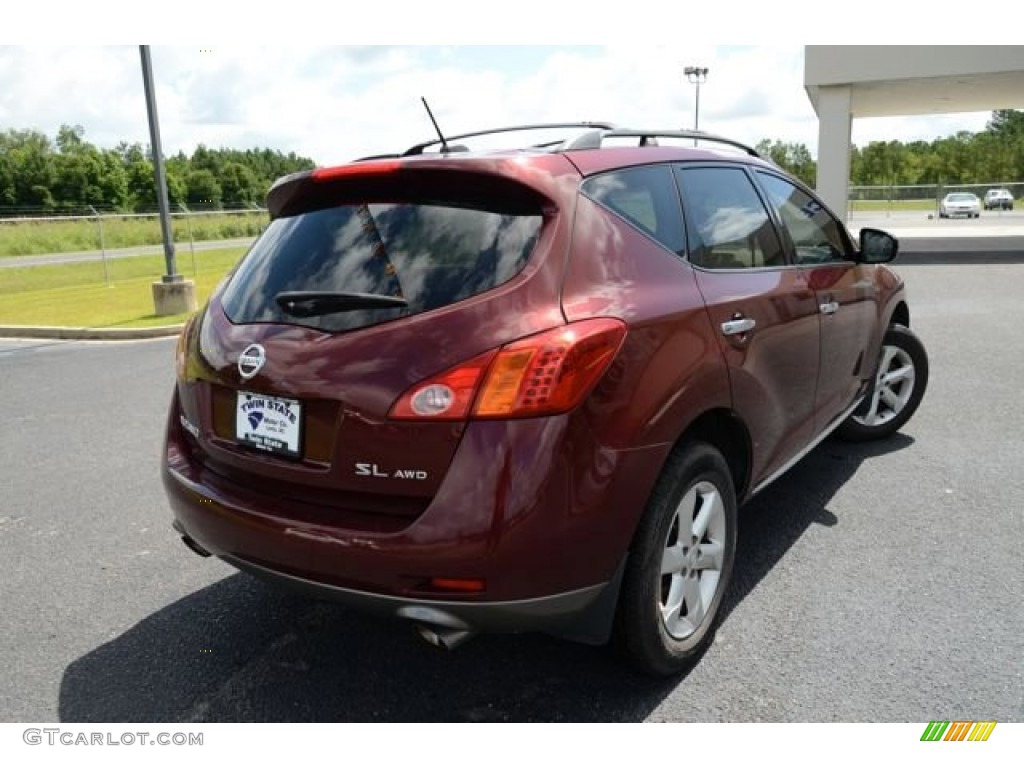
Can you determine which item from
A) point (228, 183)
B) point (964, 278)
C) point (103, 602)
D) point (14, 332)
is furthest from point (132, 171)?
point (103, 602)

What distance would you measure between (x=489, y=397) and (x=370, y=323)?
16.9 inches

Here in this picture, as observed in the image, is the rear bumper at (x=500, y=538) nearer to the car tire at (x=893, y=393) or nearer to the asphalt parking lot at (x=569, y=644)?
the asphalt parking lot at (x=569, y=644)

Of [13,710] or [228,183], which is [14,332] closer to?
[13,710]

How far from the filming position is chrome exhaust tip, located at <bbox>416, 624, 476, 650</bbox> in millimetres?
2246

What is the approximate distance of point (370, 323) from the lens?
7.64 feet

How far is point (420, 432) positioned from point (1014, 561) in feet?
9.04

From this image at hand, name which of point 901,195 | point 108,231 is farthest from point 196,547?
point 901,195

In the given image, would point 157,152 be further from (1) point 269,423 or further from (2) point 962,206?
(2) point 962,206

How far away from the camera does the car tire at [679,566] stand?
247 centimetres

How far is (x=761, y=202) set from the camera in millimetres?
3604

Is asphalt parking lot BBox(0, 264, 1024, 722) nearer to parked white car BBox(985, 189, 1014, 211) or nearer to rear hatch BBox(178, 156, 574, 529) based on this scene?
rear hatch BBox(178, 156, 574, 529)

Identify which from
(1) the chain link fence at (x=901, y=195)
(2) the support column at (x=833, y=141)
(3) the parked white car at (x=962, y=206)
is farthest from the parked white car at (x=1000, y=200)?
(2) the support column at (x=833, y=141)

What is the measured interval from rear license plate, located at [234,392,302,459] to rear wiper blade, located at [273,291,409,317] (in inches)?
10.8
